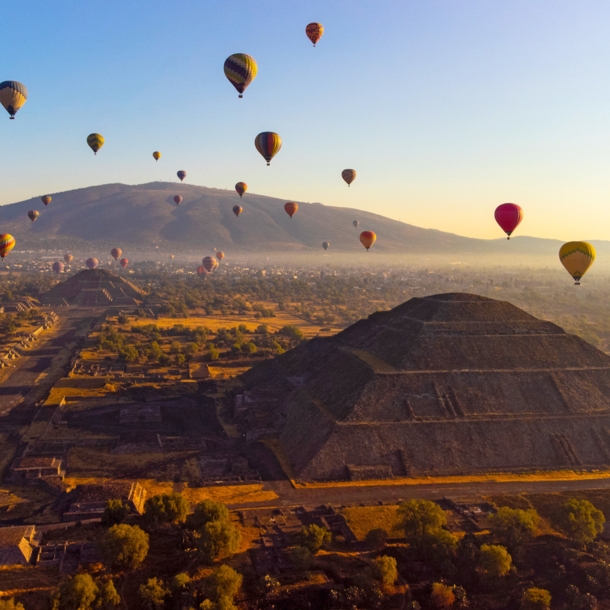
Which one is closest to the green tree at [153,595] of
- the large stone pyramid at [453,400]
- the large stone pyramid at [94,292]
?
the large stone pyramid at [453,400]

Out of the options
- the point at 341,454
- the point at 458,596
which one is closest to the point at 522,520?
the point at 458,596

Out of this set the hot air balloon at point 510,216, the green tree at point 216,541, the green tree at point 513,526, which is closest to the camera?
the green tree at point 216,541

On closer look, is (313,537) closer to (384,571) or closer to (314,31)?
(384,571)

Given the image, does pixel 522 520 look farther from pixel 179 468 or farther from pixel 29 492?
pixel 29 492

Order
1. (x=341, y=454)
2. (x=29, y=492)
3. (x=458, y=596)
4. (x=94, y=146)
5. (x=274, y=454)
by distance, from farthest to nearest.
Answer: (x=94, y=146) < (x=274, y=454) < (x=341, y=454) < (x=29, y=492) < (x=458, y=596)

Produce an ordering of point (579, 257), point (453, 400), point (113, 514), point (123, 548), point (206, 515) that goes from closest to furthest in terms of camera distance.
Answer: point (123, 548) → point (206, 515) → point (113, 514) → point (453, 400) → point (579, 257)

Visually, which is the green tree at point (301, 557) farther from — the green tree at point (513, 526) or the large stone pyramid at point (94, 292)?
the large stone pyramid at point (94, 292)

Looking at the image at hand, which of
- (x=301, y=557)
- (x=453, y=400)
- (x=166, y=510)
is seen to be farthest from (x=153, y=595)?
(x=453, y=400)
